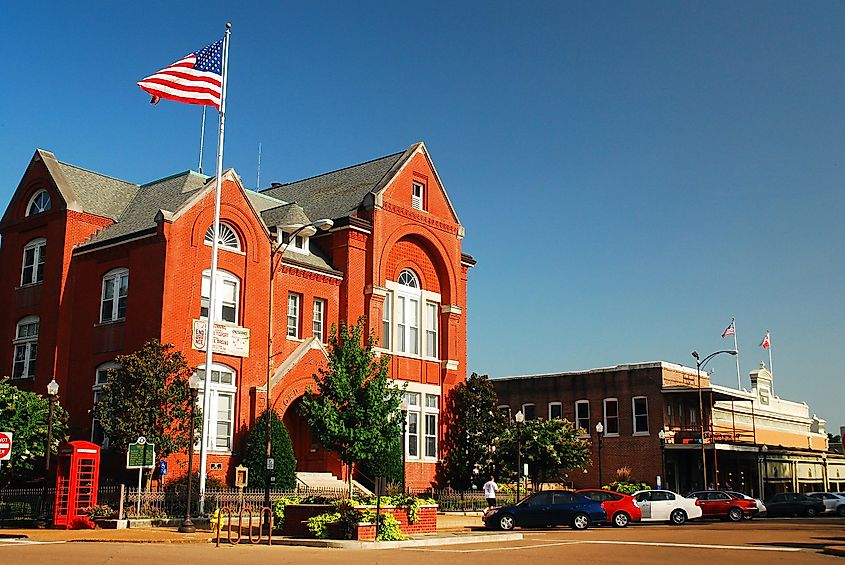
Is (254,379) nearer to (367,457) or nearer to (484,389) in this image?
(367,457)

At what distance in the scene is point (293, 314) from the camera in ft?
130

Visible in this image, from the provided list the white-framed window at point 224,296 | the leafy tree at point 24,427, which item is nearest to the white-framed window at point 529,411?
the white-framed window at point 224,296

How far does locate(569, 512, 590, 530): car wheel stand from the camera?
32.2 meters

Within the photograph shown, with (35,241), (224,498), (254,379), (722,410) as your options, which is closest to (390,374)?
(254,379)

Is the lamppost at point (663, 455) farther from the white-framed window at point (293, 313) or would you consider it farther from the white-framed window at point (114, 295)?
the white-framed window at point (114, 295)

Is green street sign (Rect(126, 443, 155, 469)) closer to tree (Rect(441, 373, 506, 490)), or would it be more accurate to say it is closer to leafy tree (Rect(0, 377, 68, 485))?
leafy tree (Rect(0, 377, 68, 485))

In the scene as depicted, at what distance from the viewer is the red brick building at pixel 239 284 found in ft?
115

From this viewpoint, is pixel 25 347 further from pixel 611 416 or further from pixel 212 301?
pixel 611 416

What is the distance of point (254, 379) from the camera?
3628cm

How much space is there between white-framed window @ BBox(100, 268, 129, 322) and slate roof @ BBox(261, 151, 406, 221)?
34.0 ft

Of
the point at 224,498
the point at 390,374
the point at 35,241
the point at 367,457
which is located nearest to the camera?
the point at 224,498

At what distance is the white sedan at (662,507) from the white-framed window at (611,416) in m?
21.6

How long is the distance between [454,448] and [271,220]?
1380cm

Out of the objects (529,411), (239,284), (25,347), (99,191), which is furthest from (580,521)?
(529,411)
